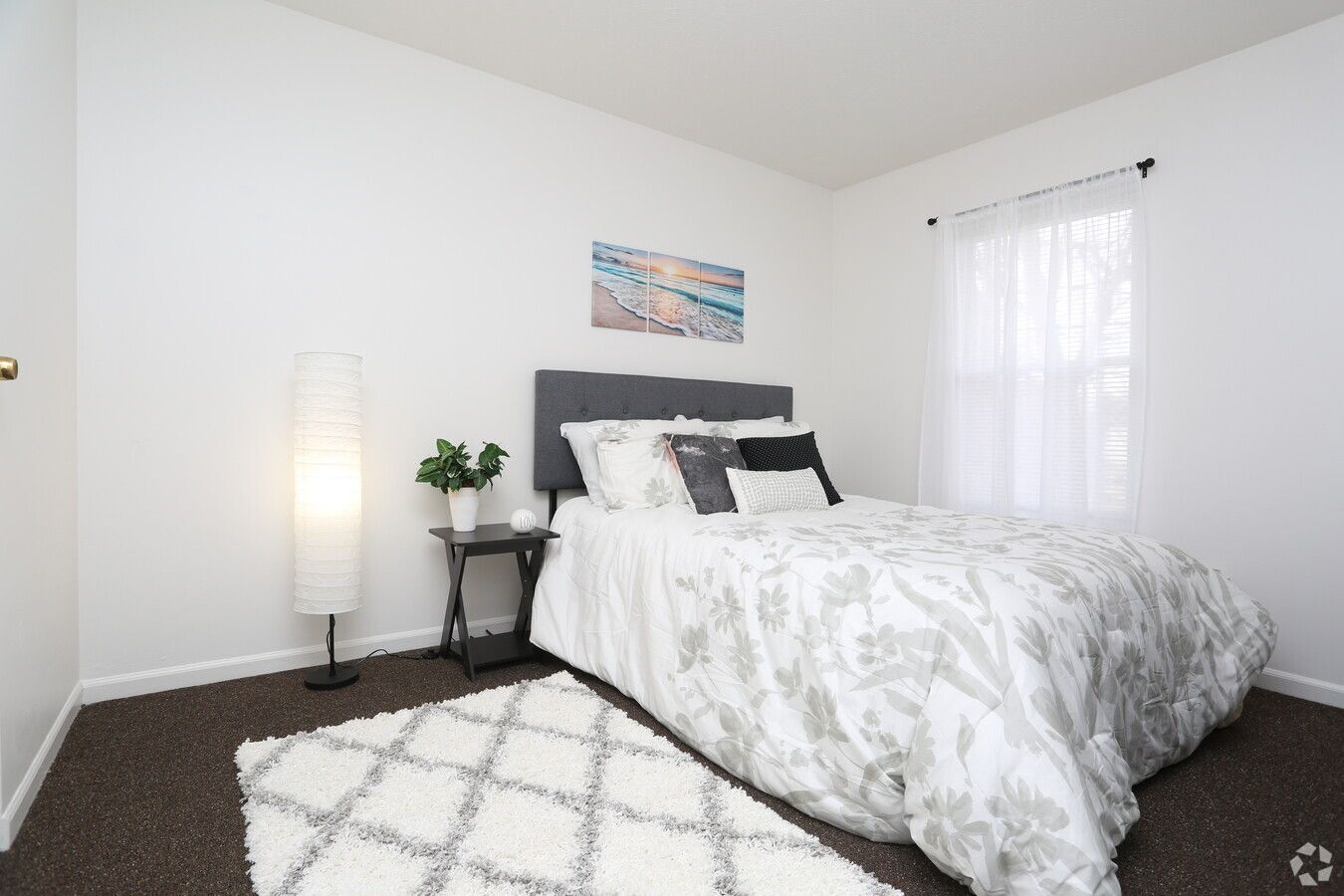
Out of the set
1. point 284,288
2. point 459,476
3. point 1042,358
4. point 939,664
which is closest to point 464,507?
point 459,476

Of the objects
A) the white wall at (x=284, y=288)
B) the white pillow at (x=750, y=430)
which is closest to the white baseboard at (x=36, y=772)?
the white wall at (x=284, y=288)

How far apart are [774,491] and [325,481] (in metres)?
1.74

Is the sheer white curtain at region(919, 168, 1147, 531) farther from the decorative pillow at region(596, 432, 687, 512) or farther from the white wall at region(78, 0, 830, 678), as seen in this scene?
the white wall at region(78, 0, 830, 678)

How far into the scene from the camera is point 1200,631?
209 centimetres

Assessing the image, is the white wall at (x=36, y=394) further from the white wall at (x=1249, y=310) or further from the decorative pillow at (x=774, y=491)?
the white wall at (x=1249, y=310)

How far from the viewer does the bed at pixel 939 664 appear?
4.57 feet

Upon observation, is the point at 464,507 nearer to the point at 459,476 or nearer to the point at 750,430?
the point at 459,476

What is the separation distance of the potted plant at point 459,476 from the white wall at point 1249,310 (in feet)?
9.74

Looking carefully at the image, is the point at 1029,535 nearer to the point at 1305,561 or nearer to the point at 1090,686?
the point at 1090,686

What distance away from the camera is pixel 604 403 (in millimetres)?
3482

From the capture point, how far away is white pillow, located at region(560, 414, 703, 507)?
317 centimetres

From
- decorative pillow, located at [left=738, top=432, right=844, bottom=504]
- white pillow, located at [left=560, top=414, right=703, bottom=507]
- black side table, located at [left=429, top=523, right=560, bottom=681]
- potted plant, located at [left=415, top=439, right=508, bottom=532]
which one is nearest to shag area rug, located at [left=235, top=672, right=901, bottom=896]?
black side table, located at [left=429, top=523, right=560, bottom=681]

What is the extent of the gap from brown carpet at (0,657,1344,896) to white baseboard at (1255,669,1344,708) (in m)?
0.15

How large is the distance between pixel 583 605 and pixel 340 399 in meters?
1.19
